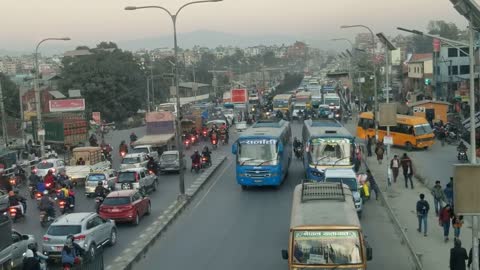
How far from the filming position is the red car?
22000 millimetres

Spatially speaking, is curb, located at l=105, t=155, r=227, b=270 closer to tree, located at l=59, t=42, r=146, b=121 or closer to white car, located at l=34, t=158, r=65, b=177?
white car, located at l=34, t=158, r=65, b=177

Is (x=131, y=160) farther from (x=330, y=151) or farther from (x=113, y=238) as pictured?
(x=113, y=238)

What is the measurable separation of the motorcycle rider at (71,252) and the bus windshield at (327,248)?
213 inches

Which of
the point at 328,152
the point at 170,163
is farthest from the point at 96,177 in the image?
the point at 328,152

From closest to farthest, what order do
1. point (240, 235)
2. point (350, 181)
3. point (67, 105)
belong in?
point (240, 235), point (350, 181), point (67, 105)

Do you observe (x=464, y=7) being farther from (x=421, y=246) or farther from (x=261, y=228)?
(x=261, y=228)

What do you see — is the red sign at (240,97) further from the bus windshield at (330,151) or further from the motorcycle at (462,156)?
the bus windshield at (330,151)

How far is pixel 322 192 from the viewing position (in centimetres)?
1556

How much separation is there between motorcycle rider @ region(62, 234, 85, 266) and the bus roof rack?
5.55 m

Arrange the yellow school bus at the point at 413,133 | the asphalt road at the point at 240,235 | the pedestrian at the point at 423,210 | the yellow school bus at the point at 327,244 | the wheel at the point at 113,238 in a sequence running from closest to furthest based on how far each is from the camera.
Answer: the yellow school bus at the point at 327,244, the asphalt road at the point at 240,235, the pedestrian at the point at 423,210, the wheel at the point at 113,238, the yellow school bus at the point at 413,133

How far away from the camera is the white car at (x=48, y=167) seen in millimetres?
33906

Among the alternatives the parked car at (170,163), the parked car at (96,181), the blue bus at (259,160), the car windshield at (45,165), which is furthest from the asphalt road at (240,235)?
the car windshield at (45,165)

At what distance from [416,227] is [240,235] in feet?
18.1

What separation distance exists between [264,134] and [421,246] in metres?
11.7
